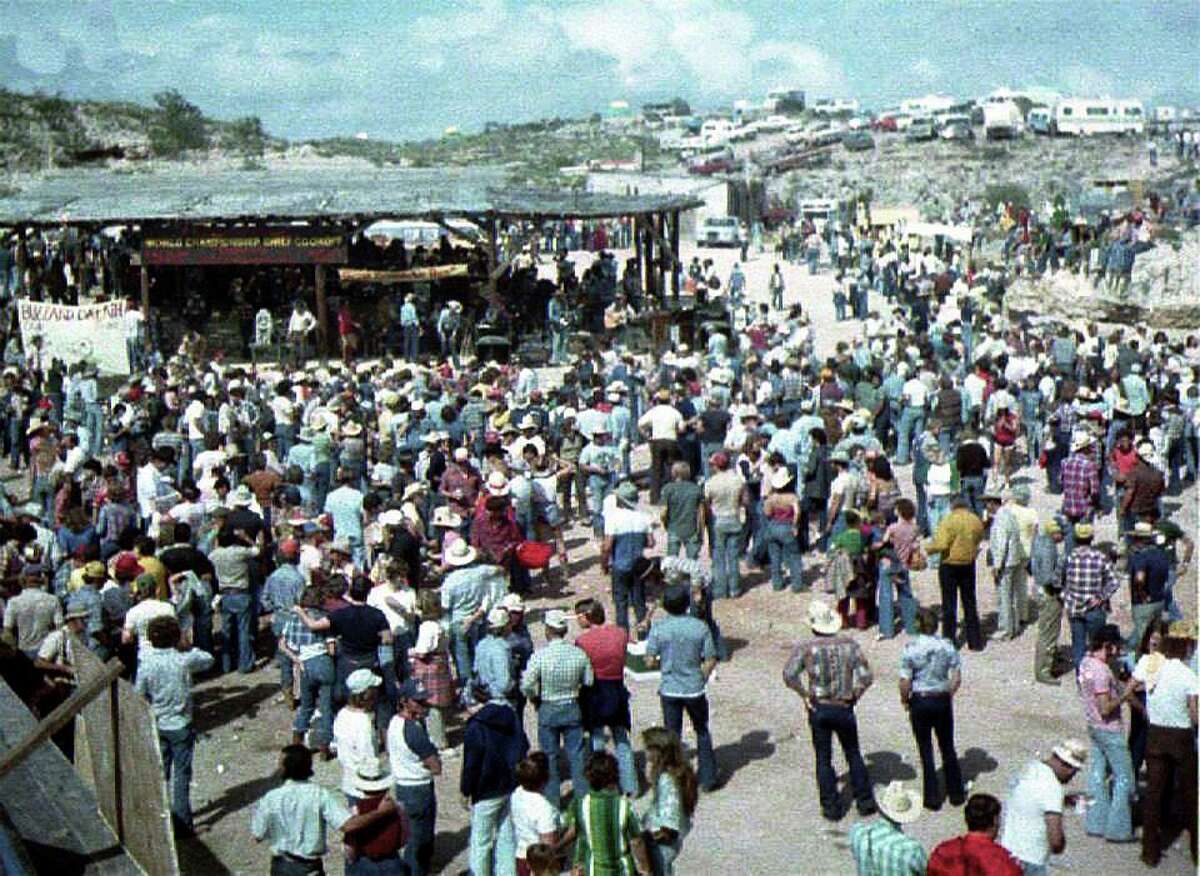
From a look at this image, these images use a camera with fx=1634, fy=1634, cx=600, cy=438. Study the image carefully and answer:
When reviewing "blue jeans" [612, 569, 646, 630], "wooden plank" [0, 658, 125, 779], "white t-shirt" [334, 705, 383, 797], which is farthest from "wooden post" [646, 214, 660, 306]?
"wooden plank" [0, 658, 125, 779]

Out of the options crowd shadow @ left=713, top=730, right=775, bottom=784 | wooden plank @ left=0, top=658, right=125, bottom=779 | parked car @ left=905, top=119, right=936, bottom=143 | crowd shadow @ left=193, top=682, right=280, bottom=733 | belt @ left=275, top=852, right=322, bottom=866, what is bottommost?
crowd shadow @ left=193, top=682, right=280, bottom=733

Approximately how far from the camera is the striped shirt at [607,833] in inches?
279

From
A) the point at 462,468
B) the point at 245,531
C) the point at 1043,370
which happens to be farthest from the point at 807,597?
the point at 1043,370

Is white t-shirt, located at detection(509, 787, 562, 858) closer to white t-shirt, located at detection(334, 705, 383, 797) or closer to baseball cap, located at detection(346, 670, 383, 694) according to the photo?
white t-shirt, located at detection(334, 705, 383, 797)

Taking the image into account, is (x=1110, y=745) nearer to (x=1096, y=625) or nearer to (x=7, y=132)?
(x=1096, y=625)

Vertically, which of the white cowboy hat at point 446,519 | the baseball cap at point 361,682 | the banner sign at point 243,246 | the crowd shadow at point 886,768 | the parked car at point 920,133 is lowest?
the crowd shadow at point 886,768

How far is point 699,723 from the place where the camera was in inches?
379

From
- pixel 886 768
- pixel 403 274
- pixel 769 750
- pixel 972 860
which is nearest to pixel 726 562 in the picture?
pixel 769 750

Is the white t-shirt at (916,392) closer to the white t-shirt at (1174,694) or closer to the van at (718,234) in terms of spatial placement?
the white t-shirt at (1174,694)

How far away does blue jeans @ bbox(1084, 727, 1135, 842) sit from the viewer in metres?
8.95

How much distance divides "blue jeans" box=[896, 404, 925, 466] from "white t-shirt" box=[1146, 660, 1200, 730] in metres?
10.0

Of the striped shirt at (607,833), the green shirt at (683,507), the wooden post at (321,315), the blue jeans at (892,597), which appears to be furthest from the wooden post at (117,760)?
the wooden post at (321,315)

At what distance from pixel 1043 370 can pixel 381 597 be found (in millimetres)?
12000

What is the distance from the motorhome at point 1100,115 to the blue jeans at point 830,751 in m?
94.3
